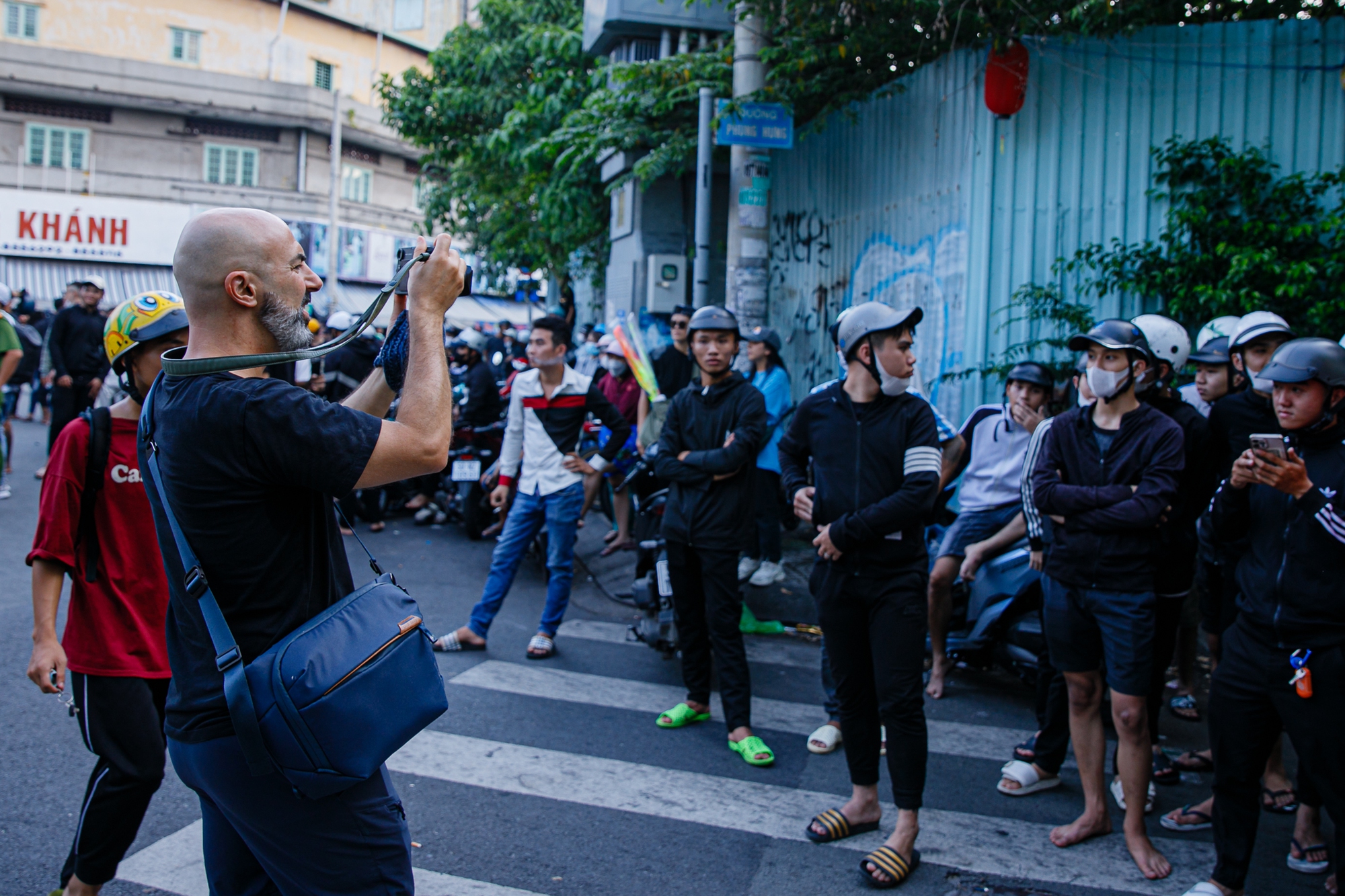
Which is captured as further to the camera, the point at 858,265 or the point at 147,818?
the point at 858,265

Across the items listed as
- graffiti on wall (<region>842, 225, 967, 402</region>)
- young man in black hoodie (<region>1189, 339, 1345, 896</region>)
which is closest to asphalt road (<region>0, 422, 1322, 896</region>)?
young man in black hoodie (<region>1189, 339, 1345, 896</region>)

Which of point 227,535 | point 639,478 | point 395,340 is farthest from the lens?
point 639,478

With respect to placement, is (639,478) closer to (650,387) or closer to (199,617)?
(650,387)

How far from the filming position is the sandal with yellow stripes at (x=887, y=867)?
3588mm

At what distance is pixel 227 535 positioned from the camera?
1971 millimetres

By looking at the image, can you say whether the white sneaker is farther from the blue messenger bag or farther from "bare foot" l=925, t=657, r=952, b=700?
the blue messenger bag

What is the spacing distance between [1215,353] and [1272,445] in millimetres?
2165

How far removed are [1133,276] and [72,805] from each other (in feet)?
22.8

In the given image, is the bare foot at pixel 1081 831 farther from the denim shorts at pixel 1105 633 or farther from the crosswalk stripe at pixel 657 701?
the crosswalk stripe at pixel 657 701

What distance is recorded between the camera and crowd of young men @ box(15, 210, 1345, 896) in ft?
6.57

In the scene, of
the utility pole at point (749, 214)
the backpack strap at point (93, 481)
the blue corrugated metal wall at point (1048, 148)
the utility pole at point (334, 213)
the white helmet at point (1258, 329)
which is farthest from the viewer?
the utility pole at point (334, 213)

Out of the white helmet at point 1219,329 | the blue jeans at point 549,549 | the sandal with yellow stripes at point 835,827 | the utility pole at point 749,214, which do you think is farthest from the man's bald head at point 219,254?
the utility pole at point 749,214

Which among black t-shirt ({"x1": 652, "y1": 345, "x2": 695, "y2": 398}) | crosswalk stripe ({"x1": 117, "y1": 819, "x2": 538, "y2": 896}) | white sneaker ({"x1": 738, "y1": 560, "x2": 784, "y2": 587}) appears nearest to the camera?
crosswalk stripe ({"x1": 117, "y1": 819, "x2": 538, "y2": 896})

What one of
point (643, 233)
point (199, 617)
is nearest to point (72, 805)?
point (199, 617)
